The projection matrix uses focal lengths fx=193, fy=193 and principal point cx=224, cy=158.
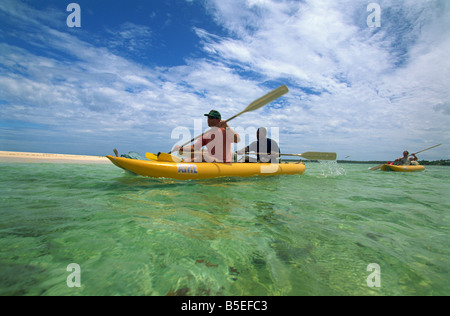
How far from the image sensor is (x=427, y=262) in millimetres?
1849

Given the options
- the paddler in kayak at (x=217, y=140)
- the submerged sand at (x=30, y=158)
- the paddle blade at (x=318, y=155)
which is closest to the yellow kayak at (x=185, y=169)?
the paddler in kayak at (x=217, y=140)

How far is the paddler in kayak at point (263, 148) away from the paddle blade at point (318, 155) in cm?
153

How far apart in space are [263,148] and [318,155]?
2.97 m

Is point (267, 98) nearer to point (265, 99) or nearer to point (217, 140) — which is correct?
point (265, 99)

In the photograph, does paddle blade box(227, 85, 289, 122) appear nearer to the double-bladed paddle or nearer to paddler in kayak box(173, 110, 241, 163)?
the double-bladed paddle

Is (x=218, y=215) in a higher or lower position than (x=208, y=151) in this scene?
lower

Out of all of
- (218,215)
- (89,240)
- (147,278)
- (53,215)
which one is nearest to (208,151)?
(218,215)

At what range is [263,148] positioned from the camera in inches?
351

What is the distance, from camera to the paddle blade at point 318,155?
954 cm

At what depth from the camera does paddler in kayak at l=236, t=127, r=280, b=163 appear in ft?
28.6

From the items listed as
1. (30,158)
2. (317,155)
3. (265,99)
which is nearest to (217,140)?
(265,99)

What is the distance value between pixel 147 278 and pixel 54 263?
0.82 metres

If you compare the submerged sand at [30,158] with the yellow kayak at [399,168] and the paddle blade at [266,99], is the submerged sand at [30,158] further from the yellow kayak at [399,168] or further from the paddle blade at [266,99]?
the yellow kayak at [399,168]
